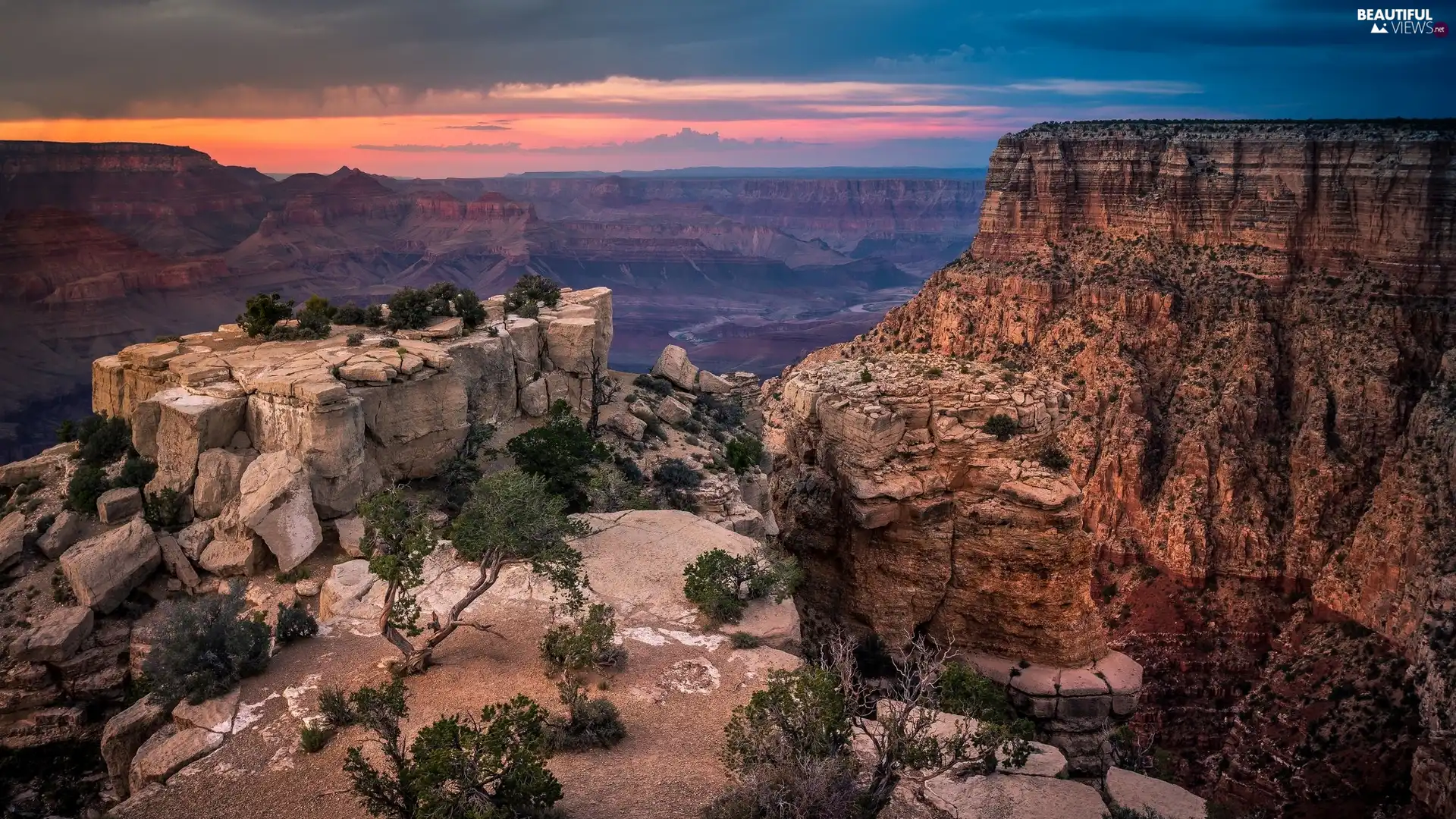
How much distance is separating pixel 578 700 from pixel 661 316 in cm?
11833

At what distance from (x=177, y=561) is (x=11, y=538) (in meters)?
4.10

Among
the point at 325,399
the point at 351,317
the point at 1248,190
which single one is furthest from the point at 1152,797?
the point at 1248,190

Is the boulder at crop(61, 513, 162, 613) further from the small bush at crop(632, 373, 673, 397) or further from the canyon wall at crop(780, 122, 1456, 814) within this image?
the canyon wall at crop(780, 122, 1456, 814)

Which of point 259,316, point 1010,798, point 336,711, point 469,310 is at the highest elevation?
point 469,310

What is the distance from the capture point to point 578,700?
47.6 ft

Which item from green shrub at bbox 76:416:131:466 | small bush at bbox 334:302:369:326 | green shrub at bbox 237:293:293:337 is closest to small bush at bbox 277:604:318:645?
green shrub at bbox 76:416:131:466

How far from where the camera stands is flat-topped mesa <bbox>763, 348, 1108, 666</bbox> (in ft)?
70.7

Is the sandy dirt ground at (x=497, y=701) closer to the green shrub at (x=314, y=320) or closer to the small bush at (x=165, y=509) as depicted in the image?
the small bush at (x=165, y=509)

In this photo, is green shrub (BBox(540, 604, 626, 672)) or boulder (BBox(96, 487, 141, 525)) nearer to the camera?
green shrub (BBox(540, 604, 626, 672))

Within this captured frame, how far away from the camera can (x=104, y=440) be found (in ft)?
75.8

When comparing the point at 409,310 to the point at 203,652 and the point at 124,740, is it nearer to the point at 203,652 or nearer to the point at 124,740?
the point at 203,652

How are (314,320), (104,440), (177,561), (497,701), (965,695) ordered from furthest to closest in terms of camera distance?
(314,320)
(104,440)
(177,561)
(965,695)
(497,701)

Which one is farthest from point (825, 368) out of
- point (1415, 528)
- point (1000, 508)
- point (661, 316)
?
point (661, 316)

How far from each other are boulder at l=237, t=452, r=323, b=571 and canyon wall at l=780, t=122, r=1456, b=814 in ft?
91.2
